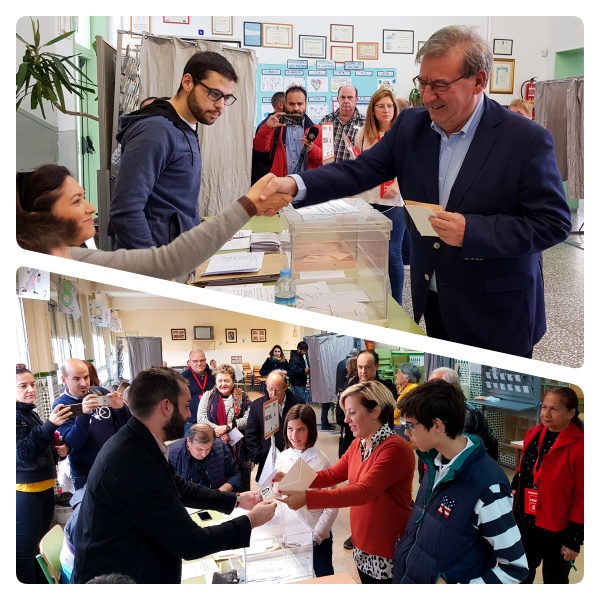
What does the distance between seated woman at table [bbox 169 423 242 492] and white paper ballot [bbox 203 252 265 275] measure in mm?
1039

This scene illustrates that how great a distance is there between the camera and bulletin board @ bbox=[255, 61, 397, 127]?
5086 millimetres

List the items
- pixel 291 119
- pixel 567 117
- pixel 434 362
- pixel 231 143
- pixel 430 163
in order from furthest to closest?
pixel 567 117 < pixel 231 143 < pixel 291 119 < pixel 430 163 < pixel 434 362

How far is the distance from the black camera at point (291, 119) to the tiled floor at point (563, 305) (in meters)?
1.35

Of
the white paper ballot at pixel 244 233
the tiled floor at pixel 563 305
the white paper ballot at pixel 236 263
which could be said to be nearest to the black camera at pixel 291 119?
the white paper ballot at pixel 244 233

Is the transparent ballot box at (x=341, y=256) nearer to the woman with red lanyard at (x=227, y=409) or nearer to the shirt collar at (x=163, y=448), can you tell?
the woman with red lanyard at (x=227, y=409)

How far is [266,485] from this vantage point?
1.76 meters

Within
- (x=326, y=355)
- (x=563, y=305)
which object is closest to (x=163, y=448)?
(x=326, y=355)

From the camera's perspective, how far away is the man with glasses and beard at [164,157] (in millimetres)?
2449

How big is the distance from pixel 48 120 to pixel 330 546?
4218 millimetres

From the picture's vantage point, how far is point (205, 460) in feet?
5.65

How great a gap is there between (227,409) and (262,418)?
3.7 inches

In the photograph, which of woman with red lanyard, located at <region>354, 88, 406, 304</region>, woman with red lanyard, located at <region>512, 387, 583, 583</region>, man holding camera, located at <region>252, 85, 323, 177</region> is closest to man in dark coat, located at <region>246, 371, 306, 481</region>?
woman with red lanyard, located at <region>512, 387, 583, 583</region>

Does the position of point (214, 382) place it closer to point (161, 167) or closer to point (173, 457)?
point (173, 457)

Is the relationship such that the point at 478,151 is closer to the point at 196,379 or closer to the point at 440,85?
the point at 440,85
